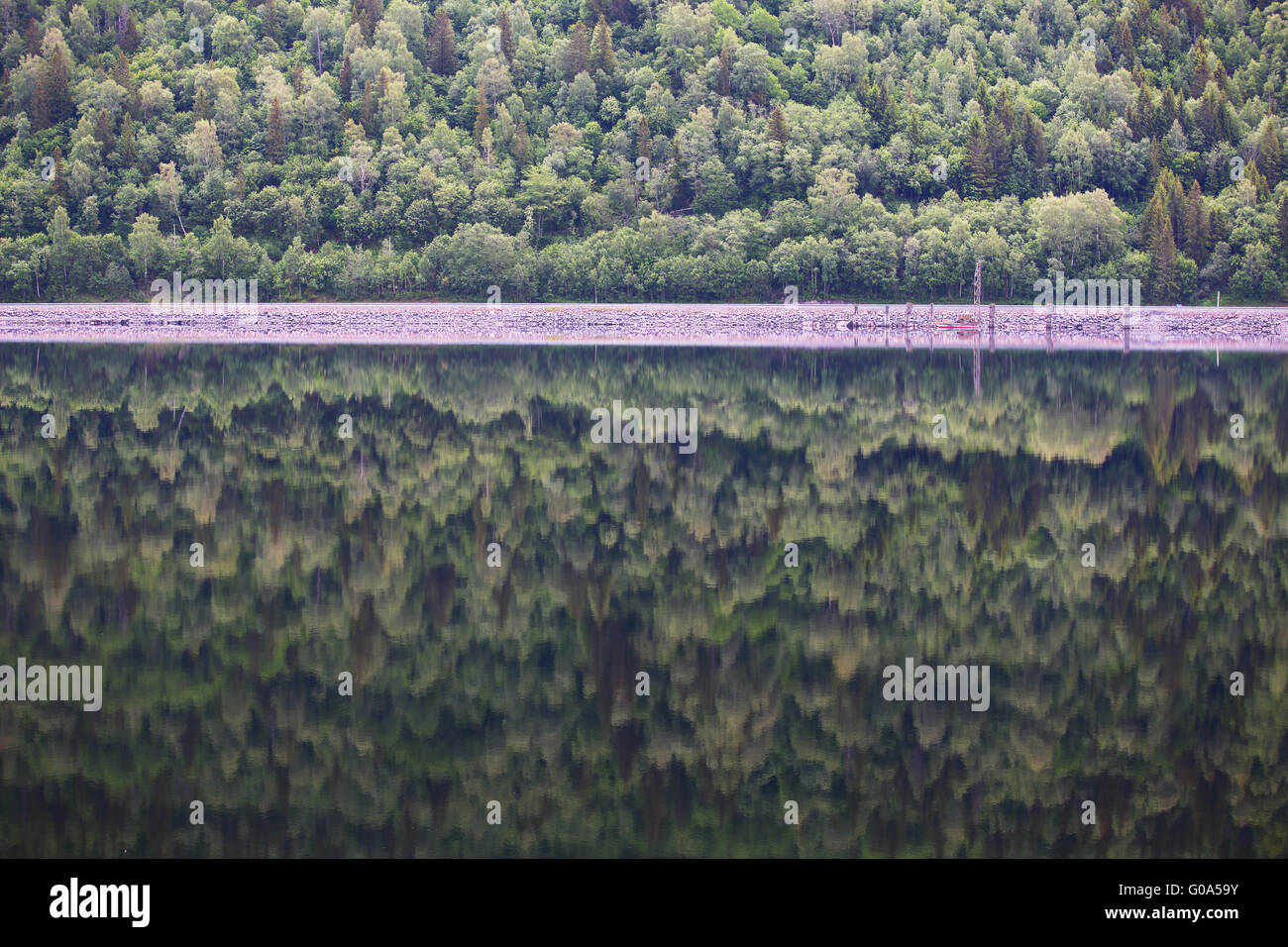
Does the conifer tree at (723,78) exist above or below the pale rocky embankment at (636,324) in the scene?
above

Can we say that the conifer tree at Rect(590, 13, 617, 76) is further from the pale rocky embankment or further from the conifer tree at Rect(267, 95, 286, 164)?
the pale rocky embankment

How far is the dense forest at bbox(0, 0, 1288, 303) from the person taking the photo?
10462 centimetres

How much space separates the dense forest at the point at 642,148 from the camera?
10462 cm

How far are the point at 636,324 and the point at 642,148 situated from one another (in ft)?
101

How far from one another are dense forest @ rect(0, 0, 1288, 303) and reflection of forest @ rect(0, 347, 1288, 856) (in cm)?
7282

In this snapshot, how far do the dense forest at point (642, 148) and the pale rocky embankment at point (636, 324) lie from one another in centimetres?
581

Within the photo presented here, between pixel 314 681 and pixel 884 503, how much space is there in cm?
1311

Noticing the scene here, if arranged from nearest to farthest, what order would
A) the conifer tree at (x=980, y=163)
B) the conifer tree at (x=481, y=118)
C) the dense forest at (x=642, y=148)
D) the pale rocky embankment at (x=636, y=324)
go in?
1. the pale rocky embankment at (x=636, y=324)
2. the dense forest at (x=642, y=148)
3. the conifer tree at (x=980, y=163)
4. the conifer tree at (x=481, y=118)

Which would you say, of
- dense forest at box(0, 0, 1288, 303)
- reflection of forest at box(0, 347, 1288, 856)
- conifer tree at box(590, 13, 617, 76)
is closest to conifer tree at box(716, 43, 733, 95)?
dense forest at box(0, 0, 1288, 303)

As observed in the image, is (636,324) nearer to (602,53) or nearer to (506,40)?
(602,53)

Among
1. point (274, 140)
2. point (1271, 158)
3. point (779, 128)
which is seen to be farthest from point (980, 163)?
point (274, 140)

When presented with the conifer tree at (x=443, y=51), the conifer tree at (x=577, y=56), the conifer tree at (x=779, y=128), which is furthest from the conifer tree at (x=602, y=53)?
the conifer tree at (x=779, y=128)

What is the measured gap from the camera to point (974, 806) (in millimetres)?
13219

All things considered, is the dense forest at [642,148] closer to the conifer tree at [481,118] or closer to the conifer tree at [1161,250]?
the conifer tree at [1161,250]
